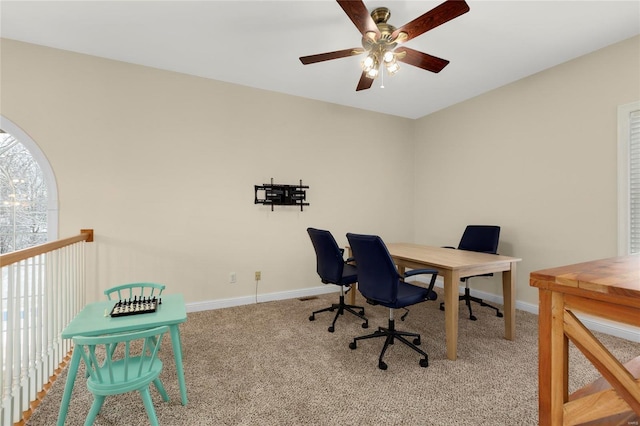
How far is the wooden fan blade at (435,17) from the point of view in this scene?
66.0 inches

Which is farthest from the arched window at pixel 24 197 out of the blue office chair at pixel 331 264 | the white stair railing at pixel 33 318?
the blue office chair at pixel 331 264

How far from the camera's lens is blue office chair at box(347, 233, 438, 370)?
218 cm

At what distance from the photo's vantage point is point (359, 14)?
6.05 ft

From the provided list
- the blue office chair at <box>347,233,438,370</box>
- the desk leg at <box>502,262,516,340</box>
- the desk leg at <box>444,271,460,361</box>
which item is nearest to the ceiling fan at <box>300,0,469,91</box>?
the blue office chair at <box>347,233,438,370</box>

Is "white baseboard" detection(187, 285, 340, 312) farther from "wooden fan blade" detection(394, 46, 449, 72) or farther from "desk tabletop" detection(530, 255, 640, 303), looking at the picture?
"desk tabletop" detection(530, 255, 640, 303)

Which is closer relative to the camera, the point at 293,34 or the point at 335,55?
the point at 335,55

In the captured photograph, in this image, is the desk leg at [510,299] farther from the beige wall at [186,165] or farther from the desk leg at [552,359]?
the beige wall at [186,165]

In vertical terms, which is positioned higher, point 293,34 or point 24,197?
point 293,34

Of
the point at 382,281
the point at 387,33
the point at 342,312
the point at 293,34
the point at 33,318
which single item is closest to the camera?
the point at 33,318

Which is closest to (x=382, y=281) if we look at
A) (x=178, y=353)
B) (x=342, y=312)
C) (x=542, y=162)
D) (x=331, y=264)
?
(x=331, y=264)

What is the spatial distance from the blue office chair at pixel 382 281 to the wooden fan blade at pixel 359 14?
1.43 m

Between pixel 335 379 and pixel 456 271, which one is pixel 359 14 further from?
pixel 335 379

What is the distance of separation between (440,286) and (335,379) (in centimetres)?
286

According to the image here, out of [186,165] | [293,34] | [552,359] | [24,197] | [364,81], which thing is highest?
[293,34]
